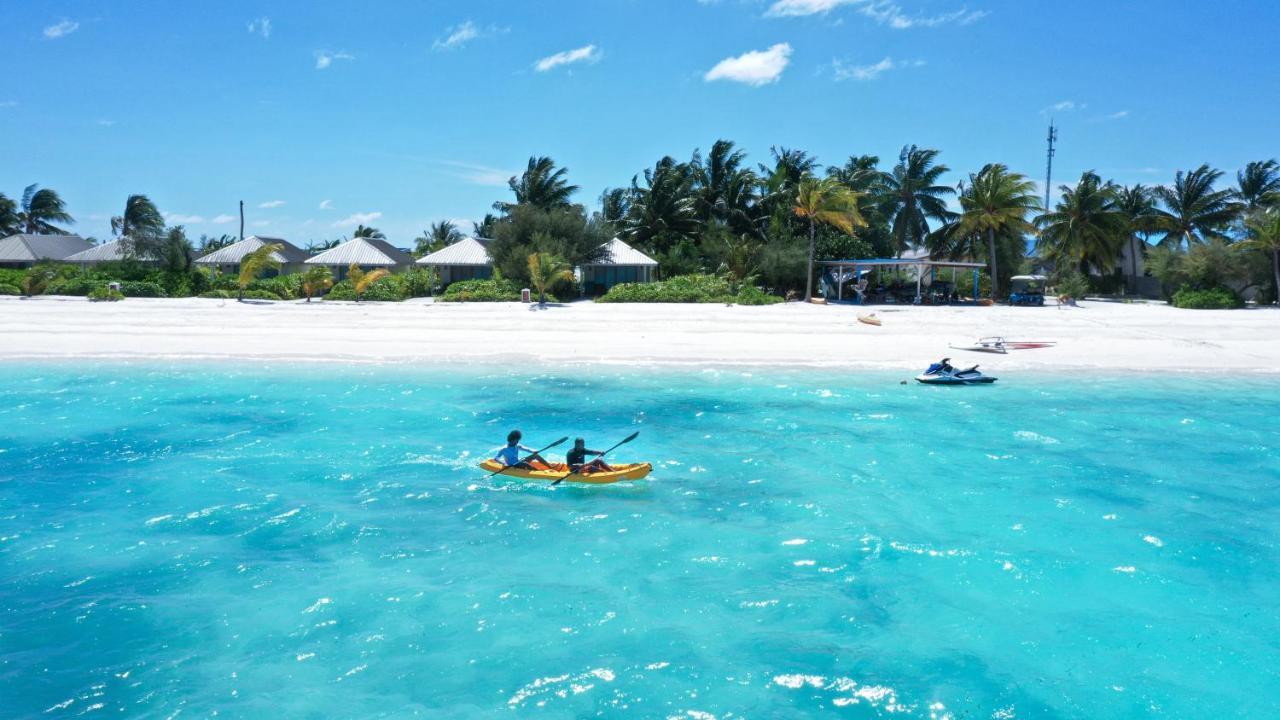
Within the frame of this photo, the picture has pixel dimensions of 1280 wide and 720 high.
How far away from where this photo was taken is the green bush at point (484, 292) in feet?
125

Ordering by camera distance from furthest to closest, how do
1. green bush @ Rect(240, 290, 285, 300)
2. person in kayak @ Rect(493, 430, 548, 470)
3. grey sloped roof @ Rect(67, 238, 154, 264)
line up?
grey sloped roof @ Rect(67, 238, 154, 264) < green bush @ Rect(240, 290, 285, 300) < person in kayak @ Rect(493, 430, 548, 470)

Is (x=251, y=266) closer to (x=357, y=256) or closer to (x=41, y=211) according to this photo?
(x=357, y=256)

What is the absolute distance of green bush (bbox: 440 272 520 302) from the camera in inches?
1506

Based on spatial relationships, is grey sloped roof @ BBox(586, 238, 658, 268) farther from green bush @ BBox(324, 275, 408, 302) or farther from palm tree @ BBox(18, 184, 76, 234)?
palm tree @ BBox(18, 184, 76, 234)

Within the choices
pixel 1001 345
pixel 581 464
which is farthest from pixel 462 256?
pixel 581 464

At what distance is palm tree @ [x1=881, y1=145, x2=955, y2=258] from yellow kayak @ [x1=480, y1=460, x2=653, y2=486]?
140 feet

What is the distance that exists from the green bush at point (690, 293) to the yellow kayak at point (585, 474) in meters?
26.5

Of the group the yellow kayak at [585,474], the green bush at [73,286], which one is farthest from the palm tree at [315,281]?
the yellow kayak at [585,474]

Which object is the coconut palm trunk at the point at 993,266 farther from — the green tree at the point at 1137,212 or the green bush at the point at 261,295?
the green bush at the point at 261,295

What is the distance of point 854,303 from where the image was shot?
3766 cm

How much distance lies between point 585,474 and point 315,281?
33.1 meters

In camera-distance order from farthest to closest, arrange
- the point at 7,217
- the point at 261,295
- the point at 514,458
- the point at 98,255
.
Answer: the point at 7,217
the point at 98,255
the point at 261,295
the point at 514,458

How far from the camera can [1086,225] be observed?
43406 millimetres

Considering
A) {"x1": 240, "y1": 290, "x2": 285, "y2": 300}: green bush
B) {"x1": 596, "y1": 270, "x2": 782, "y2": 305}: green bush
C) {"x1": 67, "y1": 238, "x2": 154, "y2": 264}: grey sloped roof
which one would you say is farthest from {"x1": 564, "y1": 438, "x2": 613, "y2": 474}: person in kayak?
{"x1": 67, "y1": 238, "x2": 154, "y2": 264}: grey sloped roof
